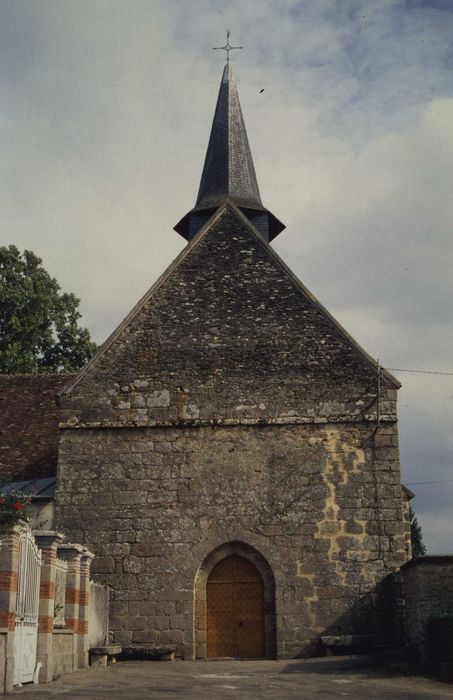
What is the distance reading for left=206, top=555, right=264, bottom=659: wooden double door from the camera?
14125mm

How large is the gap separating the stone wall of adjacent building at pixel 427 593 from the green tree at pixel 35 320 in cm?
1667

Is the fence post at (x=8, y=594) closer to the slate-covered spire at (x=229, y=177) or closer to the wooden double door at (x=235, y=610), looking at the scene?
the wooden double door at (x=235, y=610)

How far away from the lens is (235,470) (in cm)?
1473

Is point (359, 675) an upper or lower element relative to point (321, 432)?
lower

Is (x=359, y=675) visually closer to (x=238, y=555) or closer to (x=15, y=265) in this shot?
(x=238, y=555)

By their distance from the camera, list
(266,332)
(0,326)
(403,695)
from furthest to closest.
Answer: (0,326)
(266,332)
(403,695)

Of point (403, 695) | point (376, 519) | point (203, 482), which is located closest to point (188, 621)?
point (203, 482)

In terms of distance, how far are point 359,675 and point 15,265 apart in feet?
65.9

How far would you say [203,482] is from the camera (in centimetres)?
1470

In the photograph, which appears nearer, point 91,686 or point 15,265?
point 91,686

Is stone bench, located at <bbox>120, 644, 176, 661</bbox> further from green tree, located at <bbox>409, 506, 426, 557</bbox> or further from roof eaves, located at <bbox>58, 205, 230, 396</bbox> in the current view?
green tree, located at <bbox>409, 506, 426, 557</bbox>

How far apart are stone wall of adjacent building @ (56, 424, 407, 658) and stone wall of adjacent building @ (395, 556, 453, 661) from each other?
4.57 feet

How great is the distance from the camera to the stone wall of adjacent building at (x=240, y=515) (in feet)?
45.8

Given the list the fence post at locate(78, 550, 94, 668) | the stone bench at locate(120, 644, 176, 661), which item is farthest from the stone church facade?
the fence post at locate(78, 550, 94, 668)
